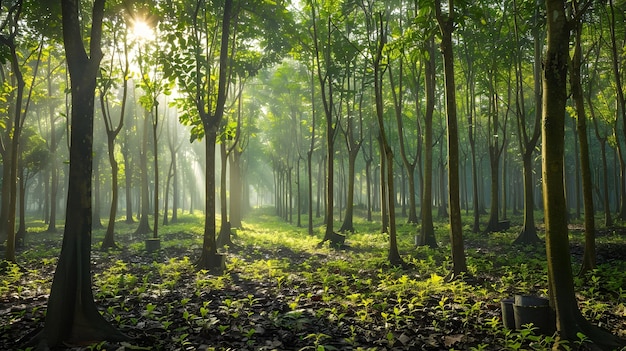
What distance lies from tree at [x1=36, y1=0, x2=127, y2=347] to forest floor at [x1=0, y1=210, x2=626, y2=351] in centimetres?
39

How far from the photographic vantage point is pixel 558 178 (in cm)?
469

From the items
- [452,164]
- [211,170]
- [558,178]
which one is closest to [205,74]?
[211,170]

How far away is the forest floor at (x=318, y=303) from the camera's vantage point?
15.7 ft

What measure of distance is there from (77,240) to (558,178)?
19.6 feet

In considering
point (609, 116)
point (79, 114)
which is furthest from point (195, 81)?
point (609, 116)

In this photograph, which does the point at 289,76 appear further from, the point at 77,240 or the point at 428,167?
the point at 77,240

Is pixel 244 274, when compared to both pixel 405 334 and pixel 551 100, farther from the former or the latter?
pixel 551 100

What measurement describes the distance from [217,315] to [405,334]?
2832 mm

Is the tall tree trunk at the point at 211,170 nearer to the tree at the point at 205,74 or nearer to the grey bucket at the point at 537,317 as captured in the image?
the tree at the point at 205,74

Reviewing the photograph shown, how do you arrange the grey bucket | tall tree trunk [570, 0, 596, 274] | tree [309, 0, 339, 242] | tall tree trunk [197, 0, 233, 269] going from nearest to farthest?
the grey bucket, tall tree trunk [570, 0, 596, 274], tall tree trunk [197, 0, 233, 269], tree [309, 0, 339, 242]

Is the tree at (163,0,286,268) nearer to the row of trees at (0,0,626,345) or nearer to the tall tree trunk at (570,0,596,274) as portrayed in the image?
the row of trees at (0,0,626,345)

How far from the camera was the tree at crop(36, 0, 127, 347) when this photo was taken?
15.4ft

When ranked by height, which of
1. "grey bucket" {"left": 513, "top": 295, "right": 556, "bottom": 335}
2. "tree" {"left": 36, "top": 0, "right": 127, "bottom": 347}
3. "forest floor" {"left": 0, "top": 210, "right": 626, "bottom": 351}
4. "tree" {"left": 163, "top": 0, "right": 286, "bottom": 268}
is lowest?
"forest floor" {"left": 0, "top": 210, "right": 626, "bottom": 351}

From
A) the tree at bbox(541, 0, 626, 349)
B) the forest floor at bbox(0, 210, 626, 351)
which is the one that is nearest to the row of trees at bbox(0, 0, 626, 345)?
the tree at bbox(541, 0, 626, 349)
